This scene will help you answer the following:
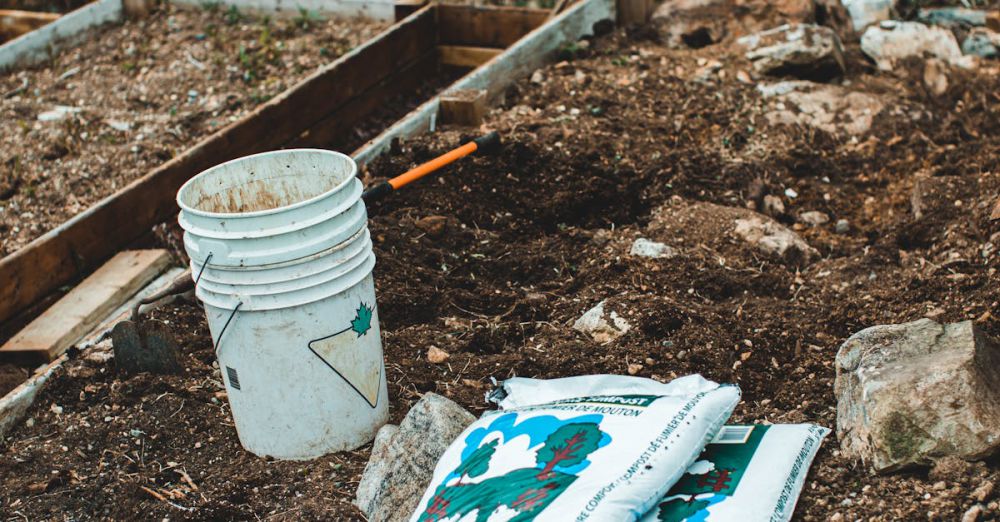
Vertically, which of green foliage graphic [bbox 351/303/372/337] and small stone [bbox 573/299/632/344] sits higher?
green foliage graphic [bbox 351/303/372/337]

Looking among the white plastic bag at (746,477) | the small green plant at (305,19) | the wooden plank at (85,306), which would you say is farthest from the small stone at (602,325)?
the small green plant at (305,19)

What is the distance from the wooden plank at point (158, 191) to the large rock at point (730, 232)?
211 centimetres

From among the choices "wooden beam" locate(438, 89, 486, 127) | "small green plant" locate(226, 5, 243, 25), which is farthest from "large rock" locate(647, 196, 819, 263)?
"small green plant" locate(226, 5, 243, 25)

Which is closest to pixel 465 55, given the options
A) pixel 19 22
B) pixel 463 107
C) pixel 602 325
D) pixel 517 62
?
pixel 517 62

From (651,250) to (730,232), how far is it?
39 centimetres

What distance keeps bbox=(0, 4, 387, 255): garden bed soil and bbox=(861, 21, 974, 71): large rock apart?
3106mm

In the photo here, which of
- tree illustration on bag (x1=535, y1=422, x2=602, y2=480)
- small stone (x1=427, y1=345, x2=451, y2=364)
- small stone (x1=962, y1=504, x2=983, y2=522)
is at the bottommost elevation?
small stone (x1=427, y1=345, x2=451, y2=364)

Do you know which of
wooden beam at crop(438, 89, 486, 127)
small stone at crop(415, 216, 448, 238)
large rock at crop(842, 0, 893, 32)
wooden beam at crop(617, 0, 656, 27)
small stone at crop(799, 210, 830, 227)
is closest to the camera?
small stone at crop(415, 216, 448, 238)

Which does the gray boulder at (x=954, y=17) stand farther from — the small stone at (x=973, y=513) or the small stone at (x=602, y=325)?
the small stone at (x=973, y=513)

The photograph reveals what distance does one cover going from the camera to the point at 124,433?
10.2 feet

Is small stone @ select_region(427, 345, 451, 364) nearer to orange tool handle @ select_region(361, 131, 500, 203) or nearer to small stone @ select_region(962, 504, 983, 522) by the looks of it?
orange tool handle @ select_region(361, 131, 500, 203)

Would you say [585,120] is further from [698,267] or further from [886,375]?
[886,375]

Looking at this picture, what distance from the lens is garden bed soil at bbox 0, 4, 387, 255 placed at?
5.07 m

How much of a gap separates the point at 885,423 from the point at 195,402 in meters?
2.10
